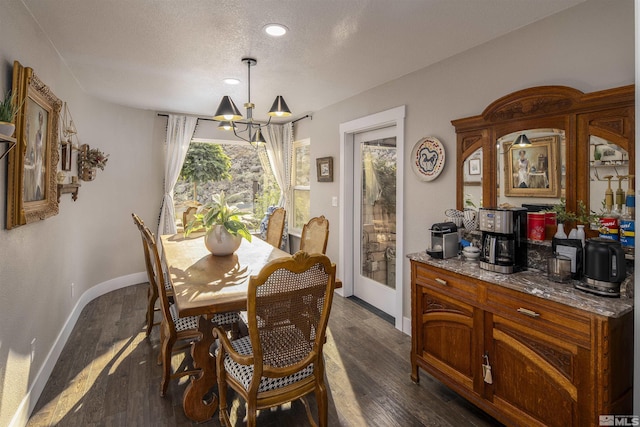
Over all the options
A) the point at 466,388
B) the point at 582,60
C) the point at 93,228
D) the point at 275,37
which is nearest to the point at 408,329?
the point at 466,388

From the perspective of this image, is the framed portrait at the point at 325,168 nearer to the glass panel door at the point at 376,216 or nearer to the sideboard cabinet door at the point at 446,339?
the glass panel door at the point at 376,216

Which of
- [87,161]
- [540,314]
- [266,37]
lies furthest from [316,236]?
[87,161]

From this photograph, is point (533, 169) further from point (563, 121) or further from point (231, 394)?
point (231, 394)

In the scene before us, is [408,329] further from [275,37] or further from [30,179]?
[30,179]

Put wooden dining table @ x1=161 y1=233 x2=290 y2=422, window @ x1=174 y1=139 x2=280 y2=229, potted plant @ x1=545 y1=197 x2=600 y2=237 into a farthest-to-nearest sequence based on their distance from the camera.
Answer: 1. window @ x1=174 y1=139 x2=280 y2=229
2. potted plant @ x1=545 y1=197 x2=600 y2=237
3. wooden dining table @ x1=161 y1=233 x2=290 y2=422

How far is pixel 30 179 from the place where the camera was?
6.65 feet

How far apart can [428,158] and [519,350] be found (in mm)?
1660

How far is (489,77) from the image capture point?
241 cm

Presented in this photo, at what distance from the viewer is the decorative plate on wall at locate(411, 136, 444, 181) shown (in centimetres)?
278

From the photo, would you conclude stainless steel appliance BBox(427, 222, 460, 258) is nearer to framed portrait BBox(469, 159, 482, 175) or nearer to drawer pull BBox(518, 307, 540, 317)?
framed portrait BBox(469, 159, 482, 175)

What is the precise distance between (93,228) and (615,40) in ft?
16.4

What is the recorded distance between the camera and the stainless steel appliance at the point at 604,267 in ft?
4.93

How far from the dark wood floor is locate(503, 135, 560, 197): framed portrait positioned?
1.44 meters

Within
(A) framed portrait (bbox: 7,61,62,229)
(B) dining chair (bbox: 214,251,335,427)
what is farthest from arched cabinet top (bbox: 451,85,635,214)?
(A) framed portrait (bbox: 7,61,62,229)
